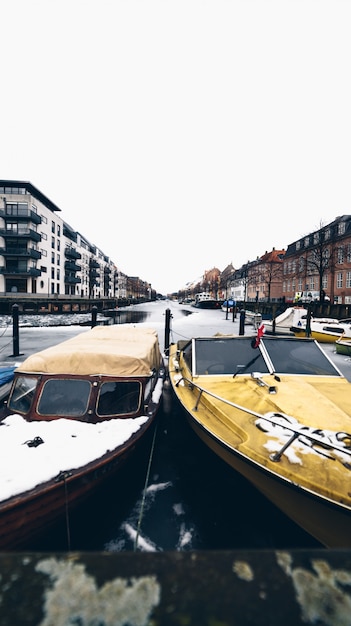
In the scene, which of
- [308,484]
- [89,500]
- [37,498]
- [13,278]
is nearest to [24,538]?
[37,498]

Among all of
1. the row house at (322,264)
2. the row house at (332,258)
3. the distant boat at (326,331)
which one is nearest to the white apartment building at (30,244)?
the row house at (322,264)

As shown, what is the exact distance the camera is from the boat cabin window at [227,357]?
5.39 meters

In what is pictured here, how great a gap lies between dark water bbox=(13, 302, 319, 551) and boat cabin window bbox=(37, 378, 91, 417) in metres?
1.16

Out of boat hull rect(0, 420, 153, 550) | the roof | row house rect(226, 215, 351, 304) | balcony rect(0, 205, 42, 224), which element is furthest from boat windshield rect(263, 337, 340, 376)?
the roof

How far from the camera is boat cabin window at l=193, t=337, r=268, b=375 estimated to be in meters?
5.39

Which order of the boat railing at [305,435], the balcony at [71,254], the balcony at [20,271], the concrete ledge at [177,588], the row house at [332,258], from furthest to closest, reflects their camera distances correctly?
1. the balcony at [71,254]
2. the balcony at [20,271]
3. the row house at [332,258]
4. the boat railing at [305,435]
5. the concrete ledge at [177,588]

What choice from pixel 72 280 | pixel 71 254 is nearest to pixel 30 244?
pixel 71 254

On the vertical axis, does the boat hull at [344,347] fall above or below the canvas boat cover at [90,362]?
below

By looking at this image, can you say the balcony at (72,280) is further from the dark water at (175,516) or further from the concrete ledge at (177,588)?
the concrete ledge at (177,588)

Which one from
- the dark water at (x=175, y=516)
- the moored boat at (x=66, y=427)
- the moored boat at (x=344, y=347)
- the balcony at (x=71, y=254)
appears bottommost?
the dark water at (x=175, y=516)

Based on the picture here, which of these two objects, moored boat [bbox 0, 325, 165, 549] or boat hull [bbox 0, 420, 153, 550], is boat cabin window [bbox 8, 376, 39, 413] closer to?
moored boat [bbox 0, 325, 165, 549]

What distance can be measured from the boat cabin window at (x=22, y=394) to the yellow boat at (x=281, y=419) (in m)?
2.53

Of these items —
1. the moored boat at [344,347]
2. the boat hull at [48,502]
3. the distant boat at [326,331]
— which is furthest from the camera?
the distant boat at [326,331]

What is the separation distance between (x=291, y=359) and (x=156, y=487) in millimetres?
3522
